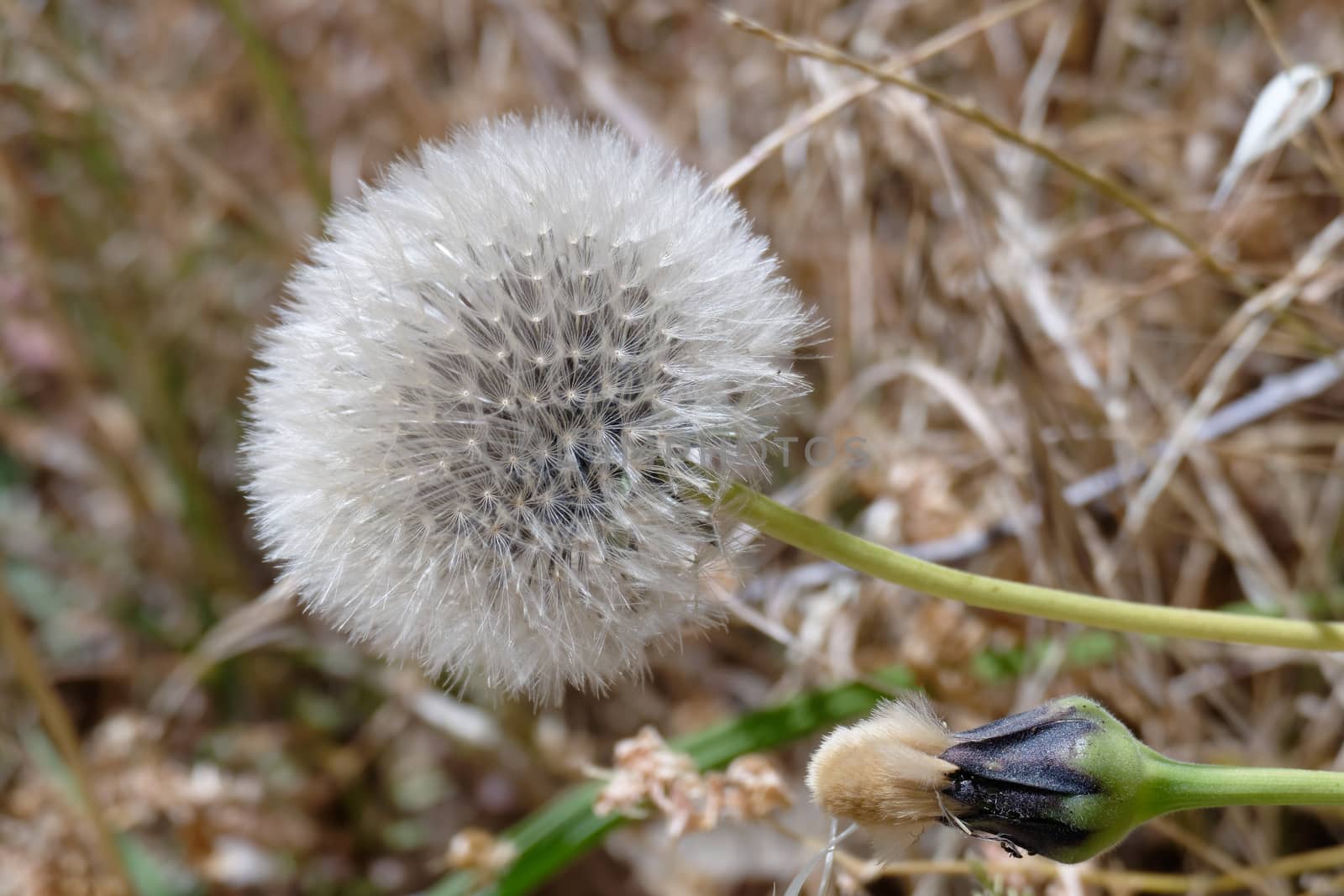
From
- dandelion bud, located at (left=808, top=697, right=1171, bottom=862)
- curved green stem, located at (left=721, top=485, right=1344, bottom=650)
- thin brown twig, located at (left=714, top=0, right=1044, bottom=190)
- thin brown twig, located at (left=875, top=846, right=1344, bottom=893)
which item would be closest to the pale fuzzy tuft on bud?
dandelion bud, located at (left=808, top=697, right=1171, bottom=862)

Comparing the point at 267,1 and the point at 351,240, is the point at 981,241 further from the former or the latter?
the point at 267,1

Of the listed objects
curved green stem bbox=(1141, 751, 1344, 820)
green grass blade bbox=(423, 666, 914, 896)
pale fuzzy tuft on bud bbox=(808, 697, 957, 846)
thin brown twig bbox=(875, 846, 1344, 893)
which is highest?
green grass blade bbox=(423, 666, 914, 896)

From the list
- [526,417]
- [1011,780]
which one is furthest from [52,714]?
[1011,780]

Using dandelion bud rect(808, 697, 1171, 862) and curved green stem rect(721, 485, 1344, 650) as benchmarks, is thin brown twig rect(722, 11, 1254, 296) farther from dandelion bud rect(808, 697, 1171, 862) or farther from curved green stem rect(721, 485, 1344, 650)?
dandelion bud rect(808, 697, 1171, 862)

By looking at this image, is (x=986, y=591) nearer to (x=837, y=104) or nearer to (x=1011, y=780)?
(x=1011, y=780)

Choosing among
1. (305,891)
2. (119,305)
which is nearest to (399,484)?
(305,891)

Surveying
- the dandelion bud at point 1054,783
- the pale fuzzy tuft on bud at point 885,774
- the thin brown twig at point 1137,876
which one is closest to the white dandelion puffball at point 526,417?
the pale fuzzy tuft on bud at point 885,774
